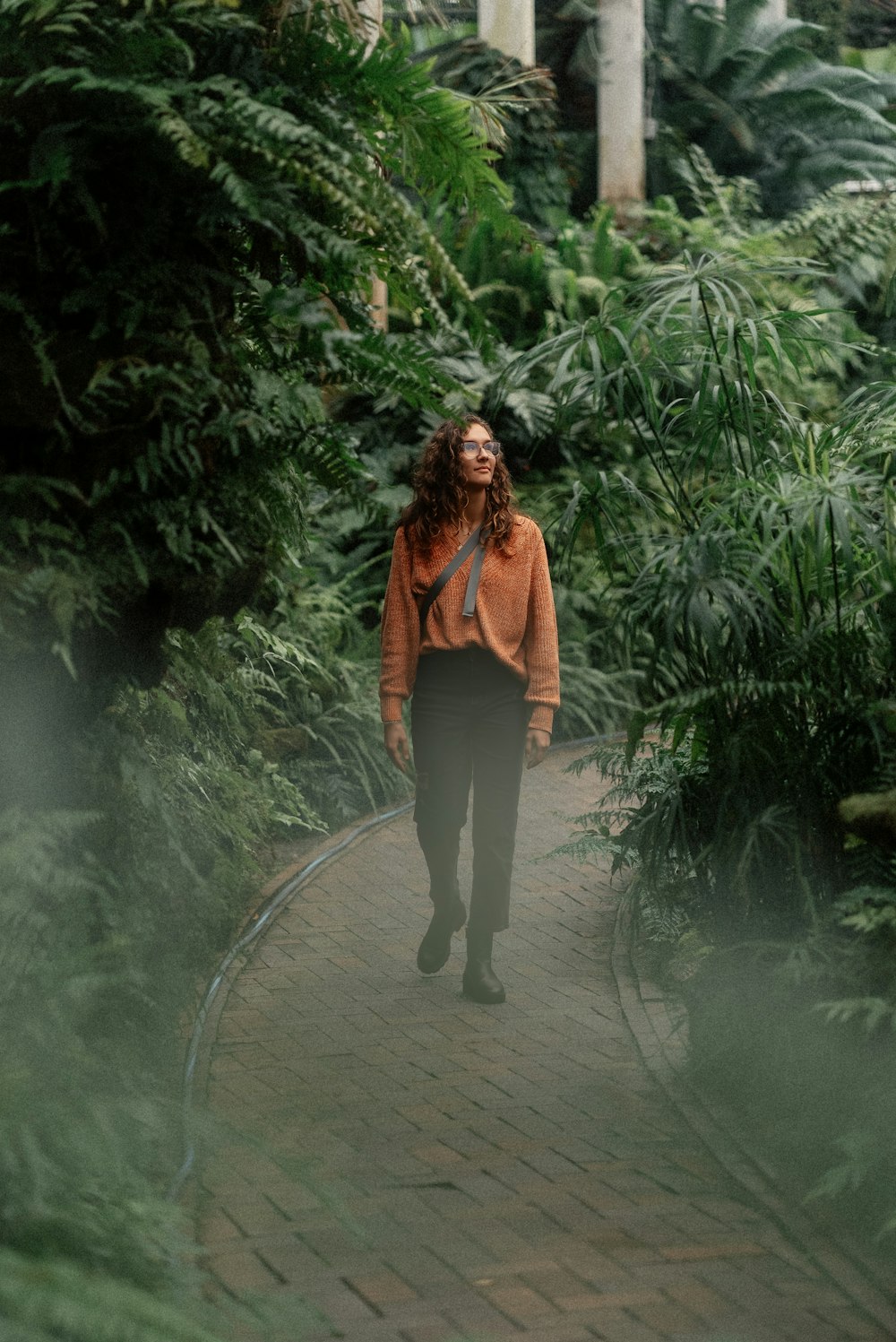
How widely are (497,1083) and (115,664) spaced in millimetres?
1655

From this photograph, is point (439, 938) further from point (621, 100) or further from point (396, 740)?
point (621, 100)

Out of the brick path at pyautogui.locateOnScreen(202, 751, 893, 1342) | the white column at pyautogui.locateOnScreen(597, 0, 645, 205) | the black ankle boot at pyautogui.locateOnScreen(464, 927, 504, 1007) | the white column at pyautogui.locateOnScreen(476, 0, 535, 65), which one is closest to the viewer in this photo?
the brick path at pyautogui.locateOnScreen(202, 751, 893, 1342)

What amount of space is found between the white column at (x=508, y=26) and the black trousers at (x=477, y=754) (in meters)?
11.6

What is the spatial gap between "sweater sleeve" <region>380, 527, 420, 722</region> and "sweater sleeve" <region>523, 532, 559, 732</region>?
1.27ft

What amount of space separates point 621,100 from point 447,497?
1183cm

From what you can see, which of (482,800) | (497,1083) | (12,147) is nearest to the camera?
(12,147)

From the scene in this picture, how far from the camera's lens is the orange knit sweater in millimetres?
5137

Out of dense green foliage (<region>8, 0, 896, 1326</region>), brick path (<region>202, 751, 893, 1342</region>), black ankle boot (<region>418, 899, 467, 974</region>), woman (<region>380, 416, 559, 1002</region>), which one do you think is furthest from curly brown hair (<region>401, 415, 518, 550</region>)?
brick path (<region>202, 751, 893, 1342</region>)

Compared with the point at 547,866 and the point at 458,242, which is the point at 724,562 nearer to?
the point at 547,866

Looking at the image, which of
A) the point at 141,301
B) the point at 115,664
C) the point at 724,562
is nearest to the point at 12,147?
the point at 141,301

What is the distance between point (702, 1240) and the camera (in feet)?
11.6

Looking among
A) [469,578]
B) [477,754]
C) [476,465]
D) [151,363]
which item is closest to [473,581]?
[469,578]

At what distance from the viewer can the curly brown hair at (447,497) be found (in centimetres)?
515

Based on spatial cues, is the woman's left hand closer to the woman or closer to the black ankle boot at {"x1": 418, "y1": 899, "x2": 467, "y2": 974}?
the woman
